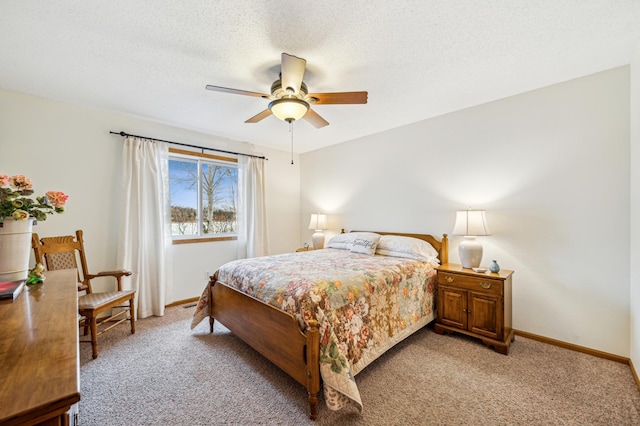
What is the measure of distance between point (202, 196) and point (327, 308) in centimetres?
310

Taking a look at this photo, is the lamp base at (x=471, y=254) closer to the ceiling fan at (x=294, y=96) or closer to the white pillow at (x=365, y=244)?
the white pillow at (x=365, y=244)

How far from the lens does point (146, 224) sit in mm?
3389

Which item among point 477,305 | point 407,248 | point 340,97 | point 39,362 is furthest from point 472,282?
point 39,362

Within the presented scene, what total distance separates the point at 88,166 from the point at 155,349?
2.25m

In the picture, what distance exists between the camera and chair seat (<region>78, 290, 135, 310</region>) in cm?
241

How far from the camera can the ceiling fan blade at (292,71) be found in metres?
1.85

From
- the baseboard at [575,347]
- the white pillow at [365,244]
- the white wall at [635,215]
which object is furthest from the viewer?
the white pillow at [365,244]

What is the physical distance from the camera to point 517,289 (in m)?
2.78

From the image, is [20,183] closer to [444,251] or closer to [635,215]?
[444,251]

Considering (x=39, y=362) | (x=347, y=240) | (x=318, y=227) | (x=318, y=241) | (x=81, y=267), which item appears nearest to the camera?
(x=39, y=362)

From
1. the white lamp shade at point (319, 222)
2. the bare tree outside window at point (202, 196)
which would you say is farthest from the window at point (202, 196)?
the white lamp shade at point (319, 222)

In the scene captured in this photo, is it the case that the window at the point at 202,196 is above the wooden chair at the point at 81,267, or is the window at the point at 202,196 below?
above

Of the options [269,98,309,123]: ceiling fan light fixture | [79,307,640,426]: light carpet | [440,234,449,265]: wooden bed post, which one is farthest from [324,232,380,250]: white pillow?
[269,98,309,123]: ceiling fan light fixture

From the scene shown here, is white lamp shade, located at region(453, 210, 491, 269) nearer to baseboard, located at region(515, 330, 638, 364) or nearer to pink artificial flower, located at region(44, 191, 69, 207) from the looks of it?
baseboard, located at region(515, 330, 638, 364)
